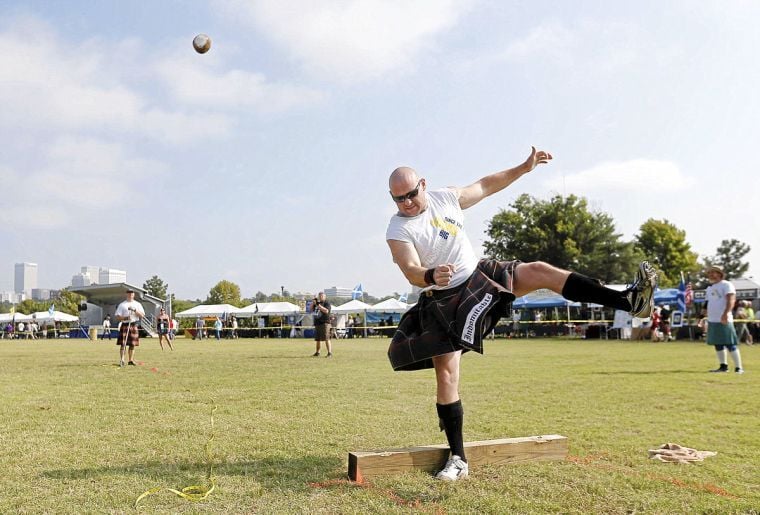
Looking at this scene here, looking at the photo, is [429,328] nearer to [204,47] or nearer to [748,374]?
[204,47]

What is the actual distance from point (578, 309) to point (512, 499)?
38.4 meters

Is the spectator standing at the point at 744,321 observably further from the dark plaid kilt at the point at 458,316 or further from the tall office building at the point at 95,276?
the tall office building at the point at 95,276

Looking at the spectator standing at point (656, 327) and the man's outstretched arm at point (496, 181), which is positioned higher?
the man's outstretched arm at point (496, 181)

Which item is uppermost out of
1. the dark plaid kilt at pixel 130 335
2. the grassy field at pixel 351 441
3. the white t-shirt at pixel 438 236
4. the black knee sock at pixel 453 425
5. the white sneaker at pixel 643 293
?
the white t-shirt at pixel 438 236

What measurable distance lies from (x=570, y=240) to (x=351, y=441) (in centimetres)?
4602

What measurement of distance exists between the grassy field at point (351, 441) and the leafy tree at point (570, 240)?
3971cm

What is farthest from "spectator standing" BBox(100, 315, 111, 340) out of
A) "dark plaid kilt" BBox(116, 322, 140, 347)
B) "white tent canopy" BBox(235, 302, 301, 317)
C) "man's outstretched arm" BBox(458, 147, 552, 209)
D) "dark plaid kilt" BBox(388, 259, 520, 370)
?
"dark plaid kilt" BBox(388, 259, 520, 370)

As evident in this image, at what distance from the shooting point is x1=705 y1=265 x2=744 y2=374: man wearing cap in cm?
1080

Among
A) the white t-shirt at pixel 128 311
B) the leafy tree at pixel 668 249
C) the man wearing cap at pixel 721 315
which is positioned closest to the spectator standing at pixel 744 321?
the man wearing cap at pixel 721 315

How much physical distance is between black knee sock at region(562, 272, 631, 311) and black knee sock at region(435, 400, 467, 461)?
1.04m

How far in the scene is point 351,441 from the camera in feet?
16.0

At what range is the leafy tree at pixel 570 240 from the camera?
48469 millimetres

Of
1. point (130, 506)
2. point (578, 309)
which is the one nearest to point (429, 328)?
point (130, 506)

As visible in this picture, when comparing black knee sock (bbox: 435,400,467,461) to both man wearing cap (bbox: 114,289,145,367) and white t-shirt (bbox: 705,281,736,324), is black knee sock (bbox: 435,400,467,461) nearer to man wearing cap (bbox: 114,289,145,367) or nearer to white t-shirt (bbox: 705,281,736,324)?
white t-shirt (bbox: 705,281,736,324)
